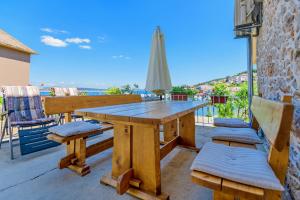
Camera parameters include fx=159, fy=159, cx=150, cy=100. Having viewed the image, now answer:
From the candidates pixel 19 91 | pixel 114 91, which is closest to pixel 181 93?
pixel 114 91

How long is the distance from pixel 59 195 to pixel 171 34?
1576 centimetres

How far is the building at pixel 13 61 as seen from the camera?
10062 millimetres

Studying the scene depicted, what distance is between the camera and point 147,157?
148 centimetres

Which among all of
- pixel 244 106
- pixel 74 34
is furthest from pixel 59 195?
pixel 74 34

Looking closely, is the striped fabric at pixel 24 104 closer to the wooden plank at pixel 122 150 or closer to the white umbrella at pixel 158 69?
the wooden plank at pixel 122 150

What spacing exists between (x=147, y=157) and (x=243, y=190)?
86cm

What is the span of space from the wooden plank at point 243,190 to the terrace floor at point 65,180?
0.79 meters

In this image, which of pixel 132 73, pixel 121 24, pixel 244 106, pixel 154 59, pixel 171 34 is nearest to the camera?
pixel 154 59

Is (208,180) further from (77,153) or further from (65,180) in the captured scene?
(77,153)

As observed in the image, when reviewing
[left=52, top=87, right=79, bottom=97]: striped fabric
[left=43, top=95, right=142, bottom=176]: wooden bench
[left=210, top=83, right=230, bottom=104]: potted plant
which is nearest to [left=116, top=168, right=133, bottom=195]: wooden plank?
[left=43, top=95, right=142, bottom=176]: wooden bench

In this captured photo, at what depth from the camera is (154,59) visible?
3.32 metres

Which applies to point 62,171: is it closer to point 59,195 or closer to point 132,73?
point 59,195

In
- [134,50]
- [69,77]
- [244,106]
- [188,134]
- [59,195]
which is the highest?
[134,50]

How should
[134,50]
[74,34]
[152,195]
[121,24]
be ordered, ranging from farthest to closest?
1. [134,50]
2. [74,34]
3. [121,24]
4. [152,195]
